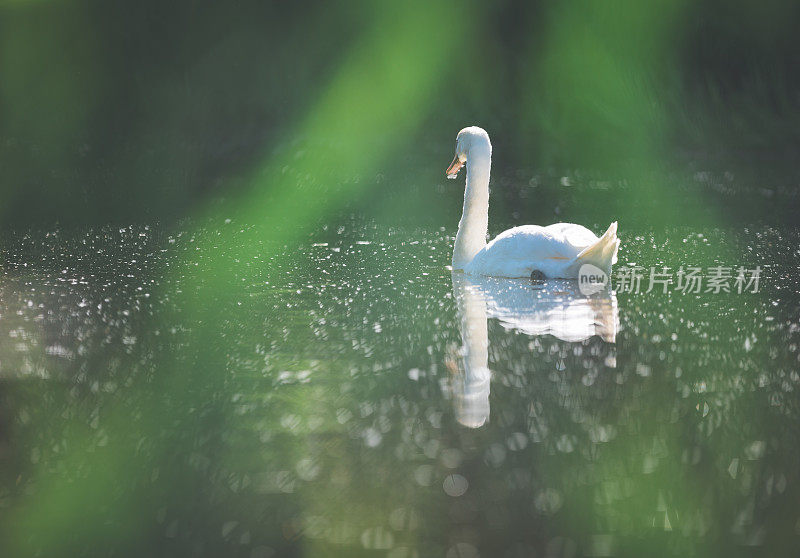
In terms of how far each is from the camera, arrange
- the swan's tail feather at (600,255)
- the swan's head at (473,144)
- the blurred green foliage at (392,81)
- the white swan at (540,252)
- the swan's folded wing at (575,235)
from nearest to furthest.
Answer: the swan's tail feather at (600,255)
the white swan at (540,252)
the swan's folded wing at (575,235)
the swan's head at (473,144)
the blurred green foliage at (392,81)

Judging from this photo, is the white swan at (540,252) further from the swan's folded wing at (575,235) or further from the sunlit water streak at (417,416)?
the sunlit water streak at (417,416)

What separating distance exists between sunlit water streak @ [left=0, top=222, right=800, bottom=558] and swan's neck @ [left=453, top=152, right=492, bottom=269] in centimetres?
83

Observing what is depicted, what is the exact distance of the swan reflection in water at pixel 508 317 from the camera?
620cm

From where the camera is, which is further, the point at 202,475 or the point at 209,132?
the point at 209,132

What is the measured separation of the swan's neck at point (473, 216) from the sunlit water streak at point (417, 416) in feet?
2.72

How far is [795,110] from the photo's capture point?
21.7 m

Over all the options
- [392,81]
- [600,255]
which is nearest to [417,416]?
[600,255]

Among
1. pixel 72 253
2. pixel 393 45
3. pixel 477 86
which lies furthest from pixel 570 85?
pixel 72 253

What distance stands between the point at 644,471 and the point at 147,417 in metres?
2.32

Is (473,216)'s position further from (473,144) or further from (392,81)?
(392,81)

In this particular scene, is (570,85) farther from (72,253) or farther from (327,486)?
(327,486)

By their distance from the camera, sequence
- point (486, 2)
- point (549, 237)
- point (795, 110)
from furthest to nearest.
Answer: point (486, 2)
point (795, 110)
point (549, 237)
